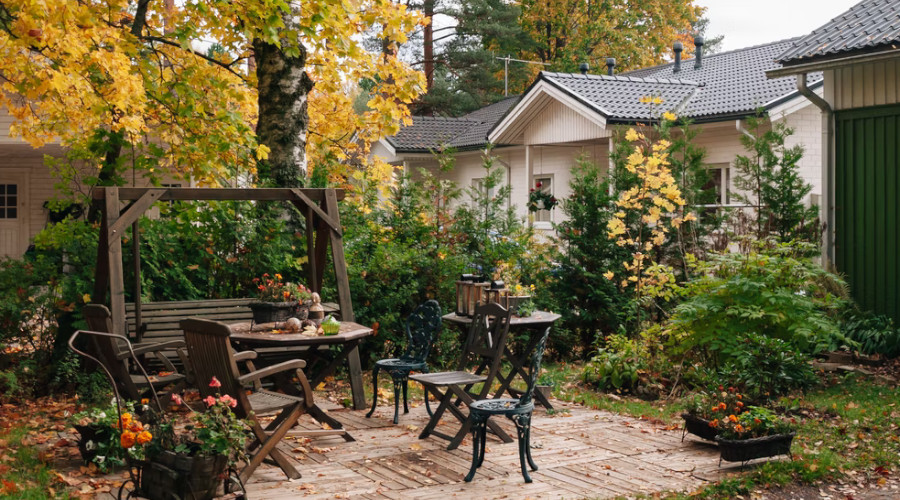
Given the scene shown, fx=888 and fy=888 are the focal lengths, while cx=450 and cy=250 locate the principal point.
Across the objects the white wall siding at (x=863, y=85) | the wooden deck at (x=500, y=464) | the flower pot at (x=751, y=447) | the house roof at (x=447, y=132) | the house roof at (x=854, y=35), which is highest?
the house roof at (x=447, y=132)

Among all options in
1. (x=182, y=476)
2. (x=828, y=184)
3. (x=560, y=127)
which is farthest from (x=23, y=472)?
(x=560, y=127)

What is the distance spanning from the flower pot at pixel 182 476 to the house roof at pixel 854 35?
28.2 feet

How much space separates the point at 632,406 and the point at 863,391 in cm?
242

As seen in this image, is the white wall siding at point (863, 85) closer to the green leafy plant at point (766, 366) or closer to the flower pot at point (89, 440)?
the green leafy plant at point (766, 366)

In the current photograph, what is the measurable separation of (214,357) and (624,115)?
12872 mm

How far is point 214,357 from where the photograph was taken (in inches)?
227

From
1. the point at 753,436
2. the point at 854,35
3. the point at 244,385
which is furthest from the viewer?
the point at 854,35

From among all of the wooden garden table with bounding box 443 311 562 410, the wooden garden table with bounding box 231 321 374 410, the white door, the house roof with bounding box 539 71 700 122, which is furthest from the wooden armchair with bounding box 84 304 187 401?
the white door

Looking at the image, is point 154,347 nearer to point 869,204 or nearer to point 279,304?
point 279,304

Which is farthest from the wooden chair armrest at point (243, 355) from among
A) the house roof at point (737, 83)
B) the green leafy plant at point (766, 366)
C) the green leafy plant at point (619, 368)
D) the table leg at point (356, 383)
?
the house roof at point (737, 83)

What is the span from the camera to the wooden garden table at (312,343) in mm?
7012

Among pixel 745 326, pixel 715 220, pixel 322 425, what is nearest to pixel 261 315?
pixel 322 425

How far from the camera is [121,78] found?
948 centimetres

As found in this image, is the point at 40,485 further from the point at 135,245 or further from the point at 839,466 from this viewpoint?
the point at 839,466
